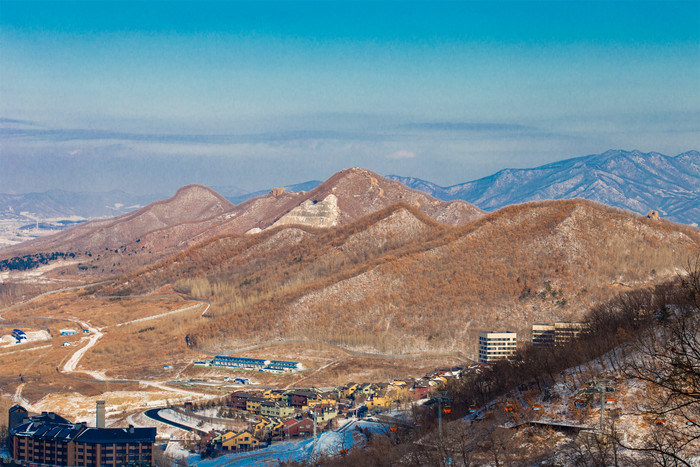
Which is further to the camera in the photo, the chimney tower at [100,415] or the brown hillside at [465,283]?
the brown hillside at [465,283]

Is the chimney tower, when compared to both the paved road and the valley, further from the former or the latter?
the paved road

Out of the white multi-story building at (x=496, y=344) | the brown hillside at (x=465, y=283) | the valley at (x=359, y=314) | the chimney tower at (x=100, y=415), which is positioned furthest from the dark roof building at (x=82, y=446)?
the brown hillside at (x=465, y=283)

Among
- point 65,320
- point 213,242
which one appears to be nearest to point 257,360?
point 65,320

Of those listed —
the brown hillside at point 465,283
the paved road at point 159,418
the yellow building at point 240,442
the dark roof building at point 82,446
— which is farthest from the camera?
the brown hillside at point 465,283

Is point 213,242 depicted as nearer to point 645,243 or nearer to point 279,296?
point 279,296

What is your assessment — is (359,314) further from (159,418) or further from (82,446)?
(82,446)

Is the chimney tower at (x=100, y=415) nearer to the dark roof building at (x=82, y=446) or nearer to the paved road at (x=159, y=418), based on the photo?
the dark roof building at (x=82, y=446)

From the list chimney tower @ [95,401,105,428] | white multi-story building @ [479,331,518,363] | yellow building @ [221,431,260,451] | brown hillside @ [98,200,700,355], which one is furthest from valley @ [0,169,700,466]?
yellow building @ [221,431,260,451]

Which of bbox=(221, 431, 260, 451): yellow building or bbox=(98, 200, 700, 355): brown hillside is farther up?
bbox=(98, 200, 700, 355): brown hillside
